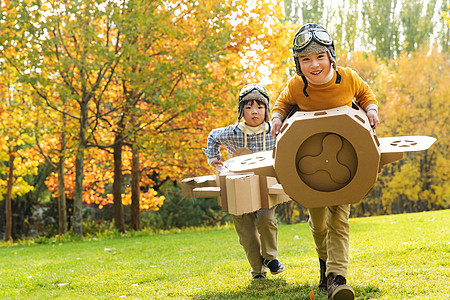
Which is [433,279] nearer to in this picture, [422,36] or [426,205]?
[426,205]

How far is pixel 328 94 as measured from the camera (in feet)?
11.4

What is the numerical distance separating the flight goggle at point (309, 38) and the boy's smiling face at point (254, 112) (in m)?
1.68

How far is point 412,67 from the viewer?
30.5m

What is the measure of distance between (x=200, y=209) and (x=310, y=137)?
16.5 metres

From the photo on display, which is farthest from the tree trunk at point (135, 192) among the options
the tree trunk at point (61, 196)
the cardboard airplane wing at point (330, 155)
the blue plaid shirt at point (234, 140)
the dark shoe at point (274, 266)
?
the cardboard airplane wing at point (330, 155)

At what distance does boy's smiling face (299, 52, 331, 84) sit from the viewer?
333cm

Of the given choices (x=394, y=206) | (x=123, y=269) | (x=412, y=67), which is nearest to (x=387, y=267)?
(x=123, y=269)

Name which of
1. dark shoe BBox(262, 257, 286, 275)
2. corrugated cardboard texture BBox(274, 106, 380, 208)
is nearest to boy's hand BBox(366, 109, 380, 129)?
corrugated cardboard texture BBox(274, 106, 380, 208)

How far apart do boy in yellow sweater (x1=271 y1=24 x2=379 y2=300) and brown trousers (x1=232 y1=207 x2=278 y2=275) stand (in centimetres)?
97

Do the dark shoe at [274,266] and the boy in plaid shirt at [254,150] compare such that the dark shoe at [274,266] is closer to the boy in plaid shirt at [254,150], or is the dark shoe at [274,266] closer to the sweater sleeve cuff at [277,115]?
the boy in plaid shirt at [254,150]

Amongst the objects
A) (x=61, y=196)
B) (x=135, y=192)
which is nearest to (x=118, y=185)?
(x=135, y=192)

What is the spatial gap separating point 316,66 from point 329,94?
0.26m

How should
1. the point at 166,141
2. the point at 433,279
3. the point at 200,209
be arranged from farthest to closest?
1. the point at 200,209
2. the point at 166,141
3. the point at 433,279

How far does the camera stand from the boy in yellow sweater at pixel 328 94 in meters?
3.32
